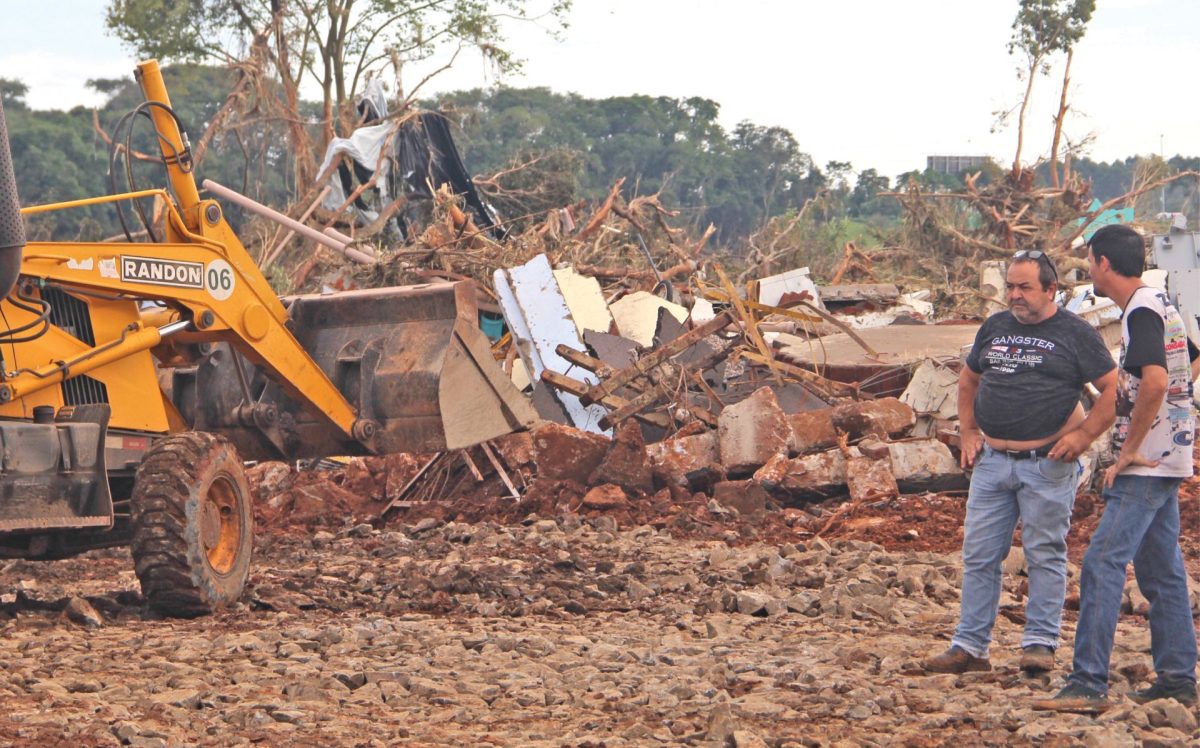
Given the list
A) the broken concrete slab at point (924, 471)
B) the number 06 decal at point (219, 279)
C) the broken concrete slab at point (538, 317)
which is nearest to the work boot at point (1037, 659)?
the number 06 decal at point (219, 279)

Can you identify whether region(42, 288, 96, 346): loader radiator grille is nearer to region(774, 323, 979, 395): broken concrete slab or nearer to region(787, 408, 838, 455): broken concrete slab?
region(787, 408, 838, 455): broken concrete slab

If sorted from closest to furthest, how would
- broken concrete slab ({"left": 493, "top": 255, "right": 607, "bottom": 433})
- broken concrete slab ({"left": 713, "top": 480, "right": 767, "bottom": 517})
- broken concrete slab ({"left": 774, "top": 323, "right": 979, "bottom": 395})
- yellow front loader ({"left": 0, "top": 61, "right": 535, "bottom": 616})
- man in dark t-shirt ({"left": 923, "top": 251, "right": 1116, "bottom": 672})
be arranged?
1. man in dark t-shirt ({"left": 923, "top": 251, "right": 1116, "bottom": 672})
2. yellow front loader ({"left": 0, "top": 61, "right": 535, "bottom": 616})
3. broken concrete slab ({"left": 713, "top": 480, "right": 767, "bottom": 517})
4. broken concrete slab ({"left": 774, "top": 323, "right": 979, "bottom": 395})
5. broken concrete slab ({"left": 493, "top": 255, "right": 607, "bottom": 433})

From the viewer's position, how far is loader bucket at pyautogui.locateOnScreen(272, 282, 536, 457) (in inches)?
368

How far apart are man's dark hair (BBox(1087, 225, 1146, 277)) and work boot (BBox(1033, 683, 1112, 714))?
4.99ft

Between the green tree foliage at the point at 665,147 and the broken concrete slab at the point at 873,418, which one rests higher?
the green tree foliage at the point at 665,147

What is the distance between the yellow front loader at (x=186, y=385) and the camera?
25.0 ft

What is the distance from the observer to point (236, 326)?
28.5 feet

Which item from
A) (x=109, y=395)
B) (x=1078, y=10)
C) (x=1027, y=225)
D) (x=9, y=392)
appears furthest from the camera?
(x=1078, y=10)

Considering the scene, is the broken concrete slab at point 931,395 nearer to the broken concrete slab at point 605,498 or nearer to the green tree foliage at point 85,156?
the broken concrete slab at point 605,498

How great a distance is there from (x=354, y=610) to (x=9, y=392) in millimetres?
2064

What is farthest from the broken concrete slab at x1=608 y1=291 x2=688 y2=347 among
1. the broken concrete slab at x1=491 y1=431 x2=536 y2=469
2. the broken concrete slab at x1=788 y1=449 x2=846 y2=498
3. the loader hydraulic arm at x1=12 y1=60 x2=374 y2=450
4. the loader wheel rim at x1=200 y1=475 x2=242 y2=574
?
the loader wheel rim at x1=200 y1=475 x2=242 y2=574

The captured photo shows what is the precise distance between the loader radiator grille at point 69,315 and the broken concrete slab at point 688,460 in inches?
229

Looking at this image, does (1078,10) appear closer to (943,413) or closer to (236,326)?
(943,413)

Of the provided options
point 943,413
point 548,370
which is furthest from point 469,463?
point 943,413
